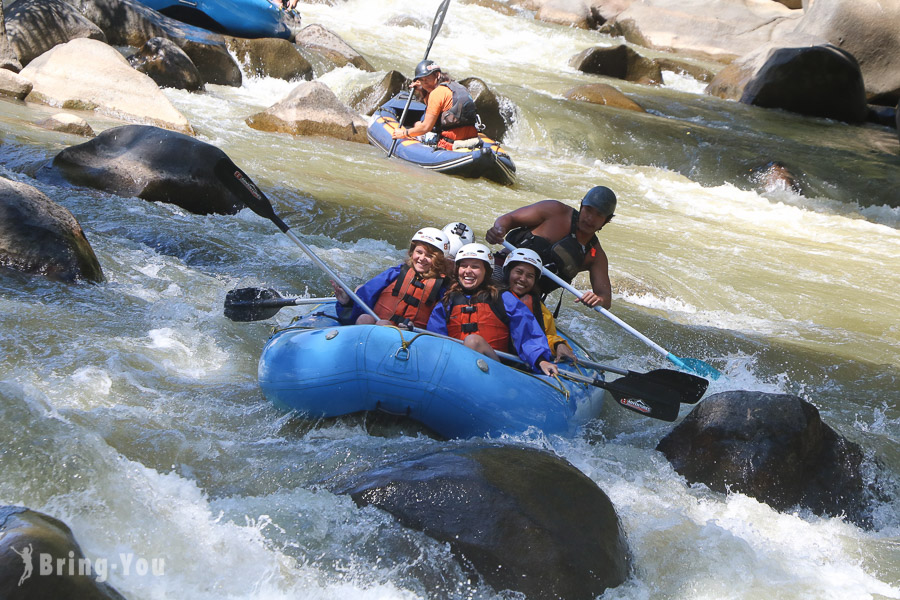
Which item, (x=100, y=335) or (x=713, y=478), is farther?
(x=100, y=335)

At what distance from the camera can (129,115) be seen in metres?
9.39

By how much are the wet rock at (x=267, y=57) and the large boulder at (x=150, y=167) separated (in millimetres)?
6550

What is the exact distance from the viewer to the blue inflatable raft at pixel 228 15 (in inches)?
536

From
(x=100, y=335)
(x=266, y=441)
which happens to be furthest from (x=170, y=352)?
(x=266, y=441)

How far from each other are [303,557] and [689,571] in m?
1.48

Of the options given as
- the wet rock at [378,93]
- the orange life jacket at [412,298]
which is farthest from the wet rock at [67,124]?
the orange life jacket at [412,298]

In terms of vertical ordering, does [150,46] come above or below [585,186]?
above

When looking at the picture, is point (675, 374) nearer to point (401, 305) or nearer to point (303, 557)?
point (401, 305)

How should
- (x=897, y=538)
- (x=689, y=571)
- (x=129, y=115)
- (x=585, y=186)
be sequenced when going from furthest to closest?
1. (x=585, y=186)
2. (x=129, y=115)
3. (x=897, y=538)
4. (x=689, y=571)

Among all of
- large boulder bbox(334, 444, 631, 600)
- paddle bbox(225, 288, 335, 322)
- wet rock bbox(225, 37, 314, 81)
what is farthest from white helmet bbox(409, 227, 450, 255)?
wet rock bbox(225, 37, 314, 81)

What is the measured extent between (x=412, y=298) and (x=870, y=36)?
54.1ft

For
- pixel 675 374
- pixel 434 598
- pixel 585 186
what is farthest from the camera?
pixel 585 186

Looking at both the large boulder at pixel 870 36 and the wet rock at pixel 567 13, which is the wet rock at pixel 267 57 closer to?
the wet rock at pixel 567 13

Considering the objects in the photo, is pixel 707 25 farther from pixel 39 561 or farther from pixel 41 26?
pixel 39 561
